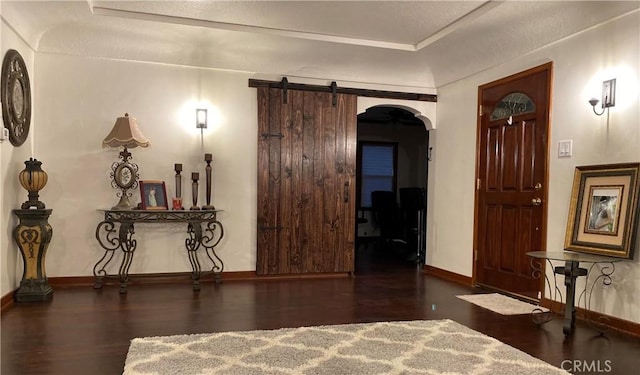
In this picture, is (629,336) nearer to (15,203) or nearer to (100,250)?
(100,250)

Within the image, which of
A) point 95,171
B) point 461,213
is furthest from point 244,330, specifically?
point 461,213

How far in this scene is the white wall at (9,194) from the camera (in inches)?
140

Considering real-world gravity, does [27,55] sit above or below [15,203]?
above

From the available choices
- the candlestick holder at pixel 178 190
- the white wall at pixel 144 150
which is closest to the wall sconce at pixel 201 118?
the white wall at pixel 144 150

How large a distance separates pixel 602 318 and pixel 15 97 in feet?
16.6

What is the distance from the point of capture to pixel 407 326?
315cm

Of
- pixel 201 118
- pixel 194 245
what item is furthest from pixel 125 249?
pixel 201 118

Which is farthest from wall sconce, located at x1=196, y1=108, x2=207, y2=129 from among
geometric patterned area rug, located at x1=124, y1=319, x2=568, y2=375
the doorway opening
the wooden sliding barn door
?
the doorway opening

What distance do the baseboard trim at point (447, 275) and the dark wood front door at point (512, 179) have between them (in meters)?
0.15

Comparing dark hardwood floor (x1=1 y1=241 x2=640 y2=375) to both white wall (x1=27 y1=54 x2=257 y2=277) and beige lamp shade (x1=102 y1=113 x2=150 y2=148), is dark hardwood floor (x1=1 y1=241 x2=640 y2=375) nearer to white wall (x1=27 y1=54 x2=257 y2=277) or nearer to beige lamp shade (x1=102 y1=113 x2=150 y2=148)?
white wall (x1=27 y1=54 x2=257 y2=277)

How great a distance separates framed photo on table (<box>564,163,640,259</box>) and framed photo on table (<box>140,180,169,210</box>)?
3.76 metres

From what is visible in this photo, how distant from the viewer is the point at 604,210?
3.26 m

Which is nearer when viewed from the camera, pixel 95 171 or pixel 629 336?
pixel 629 336

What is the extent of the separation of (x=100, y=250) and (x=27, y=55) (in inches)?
78.6
